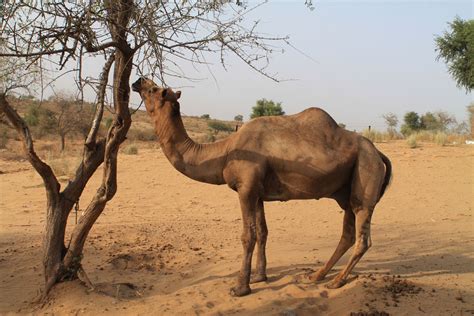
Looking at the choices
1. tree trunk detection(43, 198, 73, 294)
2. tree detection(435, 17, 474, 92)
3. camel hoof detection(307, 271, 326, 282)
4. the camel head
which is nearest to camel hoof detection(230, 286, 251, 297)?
camel hoof detection(307, 271, 326, 282)

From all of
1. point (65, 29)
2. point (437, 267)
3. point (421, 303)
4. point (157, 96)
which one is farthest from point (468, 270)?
point (65, 29)

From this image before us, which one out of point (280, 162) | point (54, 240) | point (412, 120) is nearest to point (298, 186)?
point (280, 162)

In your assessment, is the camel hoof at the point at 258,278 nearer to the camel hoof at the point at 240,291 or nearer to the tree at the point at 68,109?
the camel hoof at the point at 240,291

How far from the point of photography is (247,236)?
609 cm

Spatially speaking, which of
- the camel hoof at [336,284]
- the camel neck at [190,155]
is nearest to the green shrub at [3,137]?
the camel neck at [190,155]

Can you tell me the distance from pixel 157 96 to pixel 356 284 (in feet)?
11.4

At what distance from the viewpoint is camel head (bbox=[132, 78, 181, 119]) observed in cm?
624

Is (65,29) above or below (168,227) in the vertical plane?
above

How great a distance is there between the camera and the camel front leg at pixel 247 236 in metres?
6.00

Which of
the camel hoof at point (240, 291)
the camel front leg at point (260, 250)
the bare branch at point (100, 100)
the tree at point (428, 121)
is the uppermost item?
the tree at point (428, 121)

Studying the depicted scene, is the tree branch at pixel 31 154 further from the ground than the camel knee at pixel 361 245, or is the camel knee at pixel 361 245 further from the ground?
the tree branch at pixel 31 154

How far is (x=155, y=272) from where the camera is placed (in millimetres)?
7258

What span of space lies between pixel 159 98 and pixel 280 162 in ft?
5.80

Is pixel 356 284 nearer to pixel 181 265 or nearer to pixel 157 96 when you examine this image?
pixel 181 265
